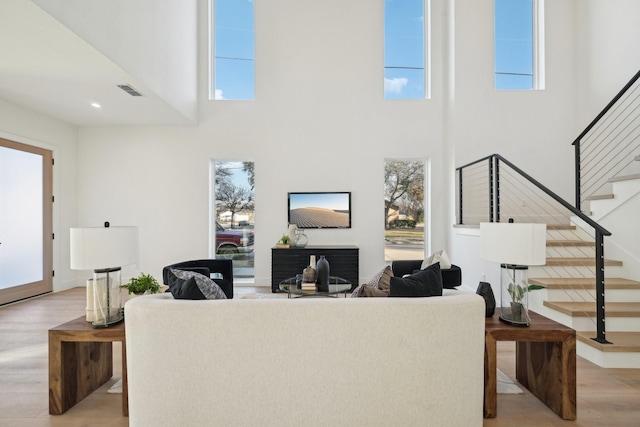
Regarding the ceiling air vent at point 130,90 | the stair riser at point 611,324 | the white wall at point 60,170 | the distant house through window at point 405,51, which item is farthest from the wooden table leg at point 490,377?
the white wall at point 60,170

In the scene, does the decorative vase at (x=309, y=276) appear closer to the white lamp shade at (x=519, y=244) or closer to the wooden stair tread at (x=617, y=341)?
the white lamp shade at (x=519, y=244)

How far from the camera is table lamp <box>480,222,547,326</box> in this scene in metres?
2.13


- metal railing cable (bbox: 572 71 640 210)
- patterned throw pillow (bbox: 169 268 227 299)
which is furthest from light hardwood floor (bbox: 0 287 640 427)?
metal railing cable (bbox: 572 71 640 210)

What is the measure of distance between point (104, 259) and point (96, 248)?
8cm

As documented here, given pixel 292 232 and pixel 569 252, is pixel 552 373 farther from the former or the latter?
pixel 292 232

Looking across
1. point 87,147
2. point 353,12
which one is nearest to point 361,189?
point 353,12

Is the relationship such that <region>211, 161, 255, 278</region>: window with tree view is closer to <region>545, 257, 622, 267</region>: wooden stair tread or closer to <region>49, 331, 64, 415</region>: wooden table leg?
<region>49, 331, 64, 415</region>: wooden table leg

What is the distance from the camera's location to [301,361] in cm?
174

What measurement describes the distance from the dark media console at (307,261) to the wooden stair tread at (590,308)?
2714mm

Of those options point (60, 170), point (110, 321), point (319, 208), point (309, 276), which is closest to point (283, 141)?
point (319, 208)

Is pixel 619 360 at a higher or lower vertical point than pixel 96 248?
lower

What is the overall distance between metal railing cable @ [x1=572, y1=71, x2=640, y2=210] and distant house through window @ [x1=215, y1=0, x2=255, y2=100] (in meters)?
5.14

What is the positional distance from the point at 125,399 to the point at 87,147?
526cm

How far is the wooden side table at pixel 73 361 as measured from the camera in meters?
2.12
